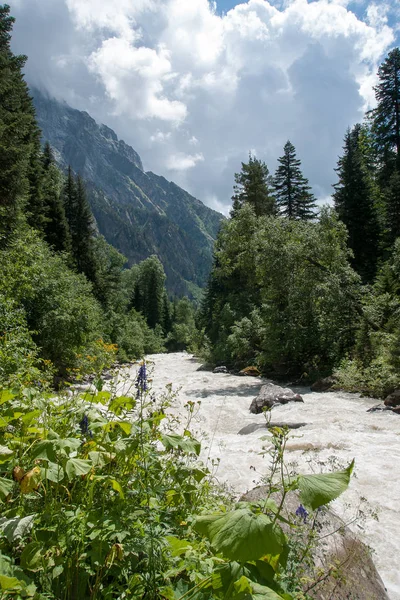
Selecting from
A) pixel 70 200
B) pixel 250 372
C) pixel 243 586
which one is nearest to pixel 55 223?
pixel 70 200

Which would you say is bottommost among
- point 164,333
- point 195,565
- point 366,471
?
point 164,333

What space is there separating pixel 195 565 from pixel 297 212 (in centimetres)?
3449

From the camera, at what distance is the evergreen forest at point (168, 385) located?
56.3 inches

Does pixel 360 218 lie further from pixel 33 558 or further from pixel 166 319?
pixel 166 319

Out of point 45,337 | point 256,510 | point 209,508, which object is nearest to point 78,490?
point 209,508

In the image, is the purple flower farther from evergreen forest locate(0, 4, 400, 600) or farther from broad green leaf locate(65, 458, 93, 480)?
broad green leaf locate(65, 458, 93, 480)

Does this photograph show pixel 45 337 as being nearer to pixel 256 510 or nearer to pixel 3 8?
pixel 256 510

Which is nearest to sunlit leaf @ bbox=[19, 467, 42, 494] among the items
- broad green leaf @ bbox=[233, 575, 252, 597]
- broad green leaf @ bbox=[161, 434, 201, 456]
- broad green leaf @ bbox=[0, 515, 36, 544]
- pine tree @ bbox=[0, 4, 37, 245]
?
broad green leaf @ bbox=[0, 515, 36, 544]

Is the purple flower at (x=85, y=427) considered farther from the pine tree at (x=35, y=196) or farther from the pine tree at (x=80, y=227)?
the pine tree at (x=80, y=227)

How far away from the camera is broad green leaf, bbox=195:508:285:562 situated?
1.07m

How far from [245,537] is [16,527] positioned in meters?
1.02

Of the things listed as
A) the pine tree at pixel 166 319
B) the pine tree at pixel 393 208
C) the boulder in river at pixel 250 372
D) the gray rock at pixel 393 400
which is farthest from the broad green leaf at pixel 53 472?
the pine tree at pixel 166 319

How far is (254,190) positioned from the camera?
101 feet

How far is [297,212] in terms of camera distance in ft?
109
